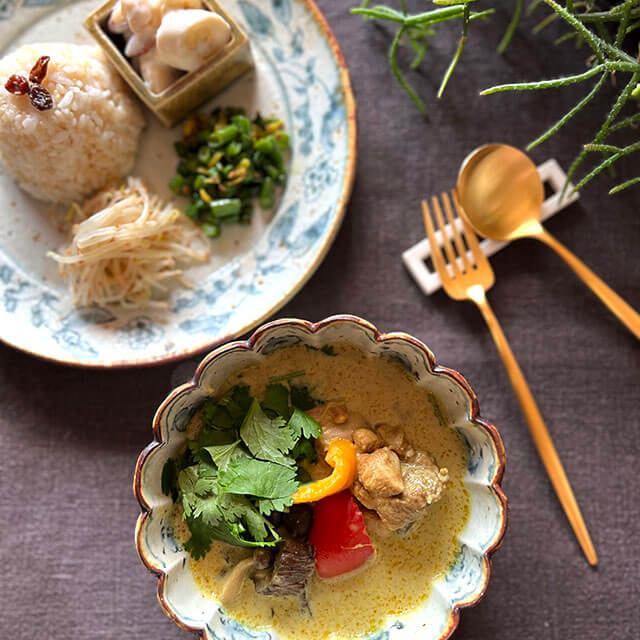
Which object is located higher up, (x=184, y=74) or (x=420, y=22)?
(x=184, y=74)

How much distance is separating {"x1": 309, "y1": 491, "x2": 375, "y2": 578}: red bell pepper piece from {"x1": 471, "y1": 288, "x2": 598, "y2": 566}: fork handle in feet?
2.11

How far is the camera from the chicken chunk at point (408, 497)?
4.99 feet

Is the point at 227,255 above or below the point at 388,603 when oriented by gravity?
above

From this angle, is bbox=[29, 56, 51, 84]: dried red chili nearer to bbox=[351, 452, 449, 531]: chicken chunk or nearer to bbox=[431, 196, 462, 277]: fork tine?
bbox=[431, 196, 462, 277]: fork tine

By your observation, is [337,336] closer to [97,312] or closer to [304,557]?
[304,557]

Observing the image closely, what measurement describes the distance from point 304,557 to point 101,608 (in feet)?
2.50

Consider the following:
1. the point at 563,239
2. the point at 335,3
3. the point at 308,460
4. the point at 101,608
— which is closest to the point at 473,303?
the point at 563,239

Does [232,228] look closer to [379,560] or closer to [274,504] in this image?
[274,504]

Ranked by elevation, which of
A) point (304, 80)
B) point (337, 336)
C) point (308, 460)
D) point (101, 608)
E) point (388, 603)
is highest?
point (304, 80)

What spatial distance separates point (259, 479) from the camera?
151cm

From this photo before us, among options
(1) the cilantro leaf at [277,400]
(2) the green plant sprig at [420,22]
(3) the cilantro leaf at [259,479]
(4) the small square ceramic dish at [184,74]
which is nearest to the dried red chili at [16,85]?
(4) the small square ceramic dish at [184,74]

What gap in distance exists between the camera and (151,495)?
153 centimetres

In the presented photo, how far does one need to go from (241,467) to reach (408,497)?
0.41 metres

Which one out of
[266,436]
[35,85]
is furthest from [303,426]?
[35,85]
